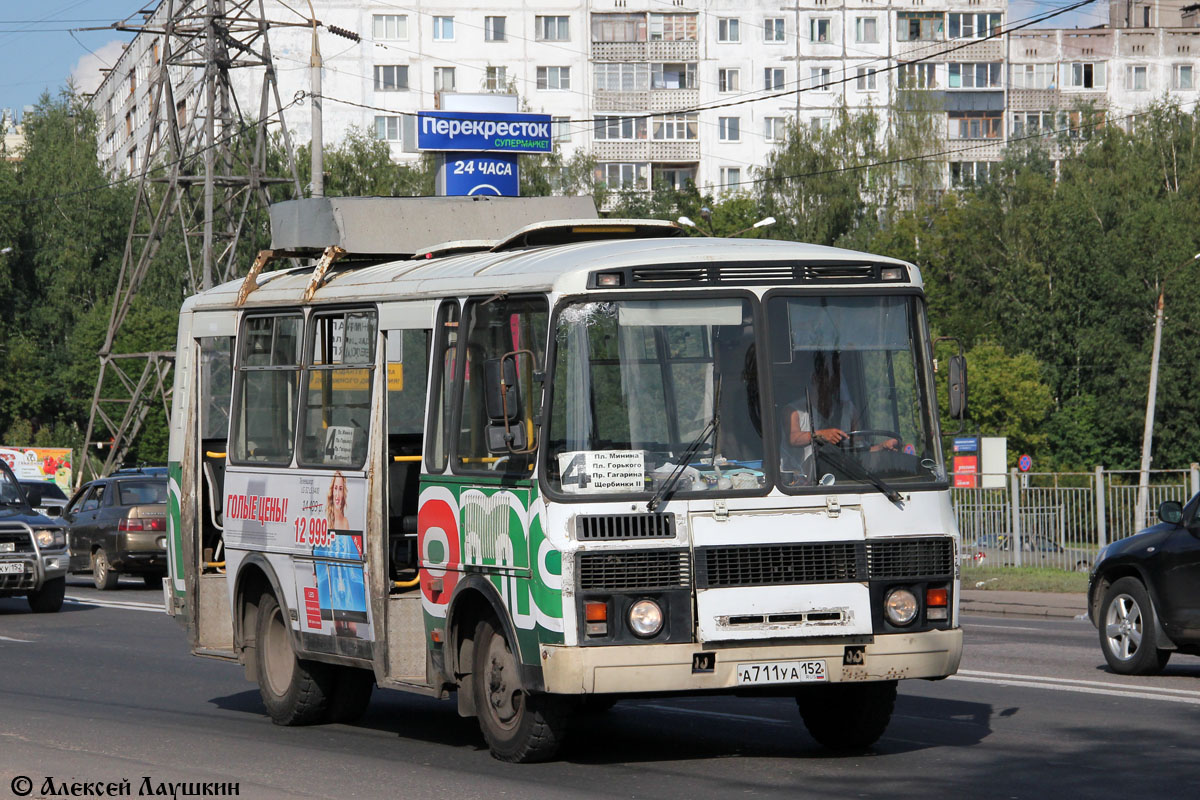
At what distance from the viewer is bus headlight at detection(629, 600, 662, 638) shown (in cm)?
900

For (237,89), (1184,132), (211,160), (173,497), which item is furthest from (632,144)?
(173,497)

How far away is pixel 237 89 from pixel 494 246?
74.1 m

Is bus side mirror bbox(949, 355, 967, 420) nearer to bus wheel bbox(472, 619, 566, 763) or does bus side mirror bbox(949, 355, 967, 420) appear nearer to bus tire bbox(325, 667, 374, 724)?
bus wheel bbox(472, 619, 566, 763)

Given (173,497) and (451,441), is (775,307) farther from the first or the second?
(173,497)

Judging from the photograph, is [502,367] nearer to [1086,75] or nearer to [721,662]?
[721,662]

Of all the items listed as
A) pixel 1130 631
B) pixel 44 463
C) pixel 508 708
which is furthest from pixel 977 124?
pixel 508 708

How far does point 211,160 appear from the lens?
3984 centimetres

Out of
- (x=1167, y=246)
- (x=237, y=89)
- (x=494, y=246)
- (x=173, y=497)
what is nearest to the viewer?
(x=494, y=246)

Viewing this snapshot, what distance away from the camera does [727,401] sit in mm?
9352

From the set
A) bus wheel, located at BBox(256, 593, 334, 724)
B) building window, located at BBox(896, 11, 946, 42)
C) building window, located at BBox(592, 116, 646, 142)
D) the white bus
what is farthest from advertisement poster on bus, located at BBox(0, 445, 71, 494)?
building window, located at BBox(896, 11, 946, 42)

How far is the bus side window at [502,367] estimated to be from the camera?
30.6 ft

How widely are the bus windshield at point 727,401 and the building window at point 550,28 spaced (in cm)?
7820

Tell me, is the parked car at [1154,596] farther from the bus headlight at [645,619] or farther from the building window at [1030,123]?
the building window at [1030,123]

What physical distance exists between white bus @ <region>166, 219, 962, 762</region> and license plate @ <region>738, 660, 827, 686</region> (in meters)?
0.02
